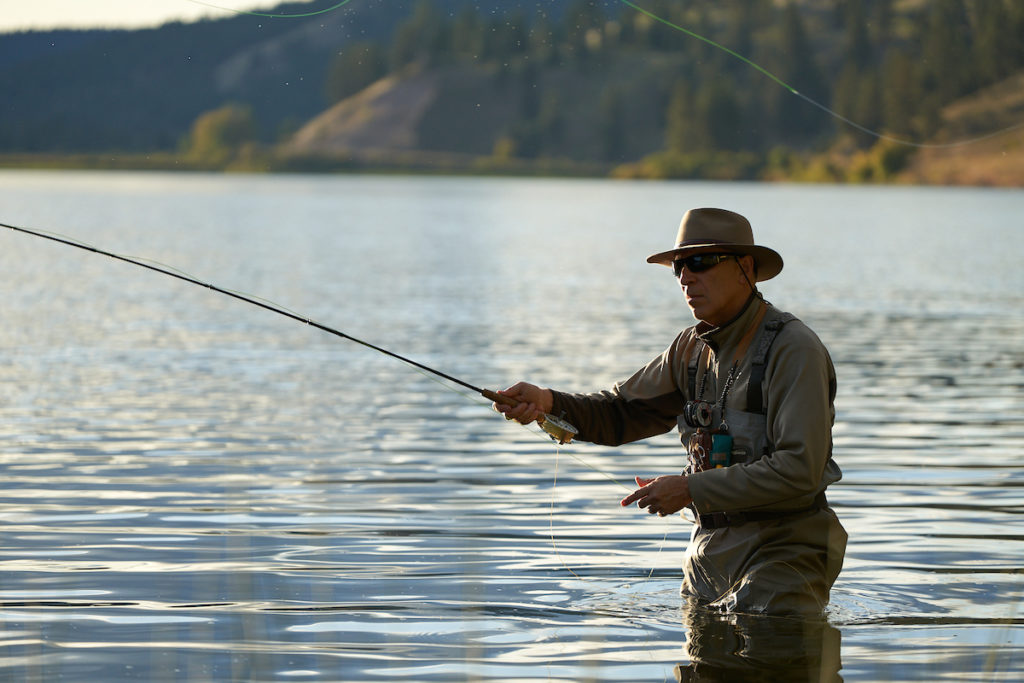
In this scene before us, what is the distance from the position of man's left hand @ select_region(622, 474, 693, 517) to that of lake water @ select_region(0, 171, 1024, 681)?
26.3 inches

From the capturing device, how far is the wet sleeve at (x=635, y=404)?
21.9 feet

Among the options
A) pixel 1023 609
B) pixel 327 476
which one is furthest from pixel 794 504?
pixel 327 476

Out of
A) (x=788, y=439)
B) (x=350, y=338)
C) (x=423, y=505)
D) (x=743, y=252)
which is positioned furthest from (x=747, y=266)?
(x=423, y=505)

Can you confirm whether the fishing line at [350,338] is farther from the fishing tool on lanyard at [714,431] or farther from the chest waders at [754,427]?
the chest waders at [754,427]

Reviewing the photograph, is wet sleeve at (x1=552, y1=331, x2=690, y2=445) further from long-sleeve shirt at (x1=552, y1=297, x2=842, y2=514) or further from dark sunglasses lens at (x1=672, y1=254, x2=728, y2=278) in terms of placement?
dark sunglasses lens at (x1=672, y1=254, x2=728, y2=278)

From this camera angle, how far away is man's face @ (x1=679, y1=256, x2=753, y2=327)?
20.7 feet

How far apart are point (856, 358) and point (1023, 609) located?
12516 millimetres

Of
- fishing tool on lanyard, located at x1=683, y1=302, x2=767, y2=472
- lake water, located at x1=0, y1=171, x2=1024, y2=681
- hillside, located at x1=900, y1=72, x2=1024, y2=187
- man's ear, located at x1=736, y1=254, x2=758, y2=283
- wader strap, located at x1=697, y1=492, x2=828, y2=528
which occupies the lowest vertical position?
lake water, located at x1=0, y1=171, x2=1024, y2=681

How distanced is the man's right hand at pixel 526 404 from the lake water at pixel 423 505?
3.16 ft

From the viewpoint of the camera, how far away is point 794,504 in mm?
6215

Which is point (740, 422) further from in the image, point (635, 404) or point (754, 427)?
point (635, 404)

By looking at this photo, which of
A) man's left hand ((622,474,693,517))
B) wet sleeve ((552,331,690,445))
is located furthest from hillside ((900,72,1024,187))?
man's left hand ((622,474,693,517))

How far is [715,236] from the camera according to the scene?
20.6 feet

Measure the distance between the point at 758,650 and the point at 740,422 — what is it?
0.92 meters
